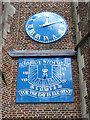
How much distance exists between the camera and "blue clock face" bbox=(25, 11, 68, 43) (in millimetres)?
8711

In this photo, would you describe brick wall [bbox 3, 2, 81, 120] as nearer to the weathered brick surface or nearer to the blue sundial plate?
the blue sundial plate

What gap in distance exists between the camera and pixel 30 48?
848 cm

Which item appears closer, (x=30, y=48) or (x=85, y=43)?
(x=85, y=43)

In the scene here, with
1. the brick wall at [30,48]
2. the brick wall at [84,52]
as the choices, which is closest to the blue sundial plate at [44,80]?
the brick wall at [30,48]

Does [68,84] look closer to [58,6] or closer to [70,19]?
[70,19]

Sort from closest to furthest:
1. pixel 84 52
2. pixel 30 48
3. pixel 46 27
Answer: pixel 84 52 → pixel 30 48 → pixel 46 27

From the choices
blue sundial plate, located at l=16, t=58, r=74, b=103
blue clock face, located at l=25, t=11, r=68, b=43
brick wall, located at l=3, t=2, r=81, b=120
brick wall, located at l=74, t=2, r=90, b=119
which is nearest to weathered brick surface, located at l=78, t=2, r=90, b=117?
brick wall, located at l=74, t=2, r=90, b=119

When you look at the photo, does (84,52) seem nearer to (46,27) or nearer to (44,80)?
(44,80)

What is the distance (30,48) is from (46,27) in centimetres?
116

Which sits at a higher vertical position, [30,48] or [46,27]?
[46,27]

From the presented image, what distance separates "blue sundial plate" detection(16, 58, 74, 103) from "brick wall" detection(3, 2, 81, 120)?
0.16 metres

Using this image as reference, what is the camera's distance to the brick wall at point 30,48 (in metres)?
7.00

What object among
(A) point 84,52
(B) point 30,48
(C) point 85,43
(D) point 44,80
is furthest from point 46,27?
(D) point 44,80

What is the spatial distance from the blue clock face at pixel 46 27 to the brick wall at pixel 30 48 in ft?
0.59
